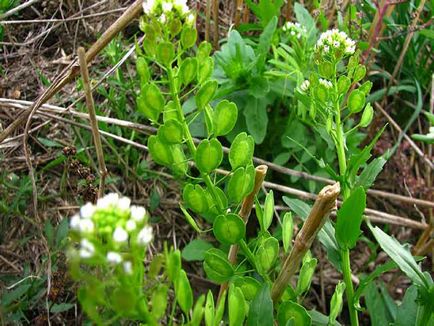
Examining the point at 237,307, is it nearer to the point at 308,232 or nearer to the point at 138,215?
the point at 308,232

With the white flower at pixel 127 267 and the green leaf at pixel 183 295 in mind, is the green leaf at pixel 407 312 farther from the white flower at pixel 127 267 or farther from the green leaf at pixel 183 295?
the white flower at pixel 127 267

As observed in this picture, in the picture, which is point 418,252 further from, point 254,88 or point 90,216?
point 90,216

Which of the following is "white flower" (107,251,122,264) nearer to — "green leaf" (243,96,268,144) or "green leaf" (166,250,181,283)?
"green leaf" (166,250,181,283)

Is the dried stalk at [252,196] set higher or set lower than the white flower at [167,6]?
lower

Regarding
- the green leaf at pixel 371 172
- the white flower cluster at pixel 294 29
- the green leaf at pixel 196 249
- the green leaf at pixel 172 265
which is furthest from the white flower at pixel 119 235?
the white flower cluster at pixel 294 29

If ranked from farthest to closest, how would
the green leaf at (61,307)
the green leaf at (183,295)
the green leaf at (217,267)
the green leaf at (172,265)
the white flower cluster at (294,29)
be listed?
the white flower cluster at (294,29) → the green leaf at (61,307) → the green leaf at (217,267) → the green leaf at (183,295) → the green leaf at (172,265)

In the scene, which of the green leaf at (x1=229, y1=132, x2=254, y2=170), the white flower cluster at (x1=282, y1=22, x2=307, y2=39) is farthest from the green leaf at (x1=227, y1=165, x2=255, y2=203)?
the white flower cluster at (x1=282, y1=22, x2=307, y2=39)
